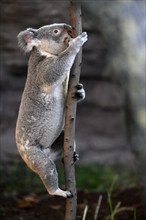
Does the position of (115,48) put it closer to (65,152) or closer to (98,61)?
(65,152)

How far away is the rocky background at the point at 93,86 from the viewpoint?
17.2ft

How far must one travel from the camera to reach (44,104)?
16.9 ft

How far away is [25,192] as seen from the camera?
7.64 metres

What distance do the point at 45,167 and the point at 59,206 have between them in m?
1.77

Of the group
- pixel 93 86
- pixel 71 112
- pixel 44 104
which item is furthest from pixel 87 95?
pixel 71 112

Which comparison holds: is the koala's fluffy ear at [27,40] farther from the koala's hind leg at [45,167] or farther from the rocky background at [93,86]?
the koala's hind leg at [45,167]

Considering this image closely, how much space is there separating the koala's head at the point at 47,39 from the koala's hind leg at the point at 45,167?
0.82 metres

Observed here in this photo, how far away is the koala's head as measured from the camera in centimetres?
518

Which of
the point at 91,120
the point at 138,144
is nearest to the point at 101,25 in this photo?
the point at 138,144

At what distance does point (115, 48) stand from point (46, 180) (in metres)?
1.19

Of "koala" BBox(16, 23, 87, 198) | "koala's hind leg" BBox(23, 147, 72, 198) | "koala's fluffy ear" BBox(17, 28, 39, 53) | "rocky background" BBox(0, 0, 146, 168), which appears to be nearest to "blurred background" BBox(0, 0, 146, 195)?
"rocky background" BBox(0, 0, 146, 168)

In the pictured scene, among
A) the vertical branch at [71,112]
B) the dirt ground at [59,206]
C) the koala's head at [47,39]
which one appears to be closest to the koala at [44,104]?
the koala's head at [47,39]

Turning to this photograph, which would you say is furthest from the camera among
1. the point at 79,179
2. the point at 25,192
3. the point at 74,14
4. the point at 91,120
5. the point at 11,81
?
the point at 91,120

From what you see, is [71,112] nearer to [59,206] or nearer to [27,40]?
[27,40]
